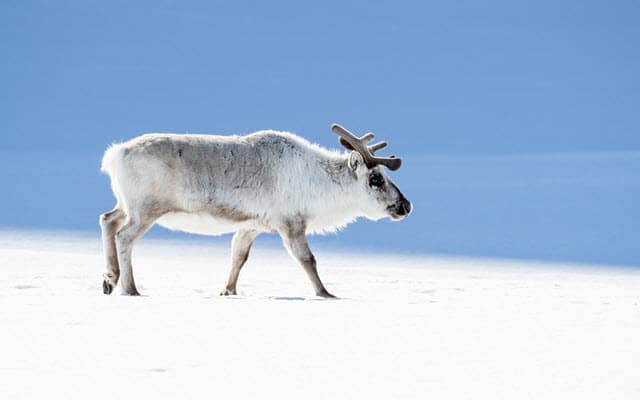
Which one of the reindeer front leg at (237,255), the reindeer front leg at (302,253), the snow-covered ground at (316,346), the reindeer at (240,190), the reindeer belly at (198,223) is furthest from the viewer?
the reindeer front leg at (237,255)

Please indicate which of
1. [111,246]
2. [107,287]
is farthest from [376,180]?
[107,287]

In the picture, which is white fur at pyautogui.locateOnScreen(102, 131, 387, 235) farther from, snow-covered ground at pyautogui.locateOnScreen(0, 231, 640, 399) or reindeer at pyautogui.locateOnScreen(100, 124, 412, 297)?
snow-covered ground at pyautogui.locateOnScreen(0, 231, 640, 399)

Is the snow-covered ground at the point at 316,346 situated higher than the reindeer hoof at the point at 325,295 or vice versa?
the reindeer hoof at the point at 325,295

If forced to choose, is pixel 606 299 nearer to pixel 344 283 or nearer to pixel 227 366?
pixel 344 283

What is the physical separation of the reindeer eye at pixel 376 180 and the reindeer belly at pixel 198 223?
169 centimetres

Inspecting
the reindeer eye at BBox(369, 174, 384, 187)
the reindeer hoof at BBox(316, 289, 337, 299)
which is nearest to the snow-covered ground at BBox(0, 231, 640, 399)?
the reindeer hoof at BBox(316, 289, 337, 299)

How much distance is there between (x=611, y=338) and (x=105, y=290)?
5447 mm

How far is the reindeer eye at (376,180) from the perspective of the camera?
37.7ft

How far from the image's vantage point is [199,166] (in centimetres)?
1024

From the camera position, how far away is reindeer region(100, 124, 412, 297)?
9.98m

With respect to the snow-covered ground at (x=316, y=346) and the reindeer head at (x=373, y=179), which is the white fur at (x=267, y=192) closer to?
the reindeer head at (x=373, y=179)

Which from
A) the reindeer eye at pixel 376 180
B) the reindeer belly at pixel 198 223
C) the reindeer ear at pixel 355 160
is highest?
the reindeer ear at pixel 355 160

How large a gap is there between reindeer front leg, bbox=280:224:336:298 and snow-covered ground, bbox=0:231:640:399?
218mm

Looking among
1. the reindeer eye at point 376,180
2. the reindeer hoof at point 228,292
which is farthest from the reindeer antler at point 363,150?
the reindeer hoof at point 228,292
